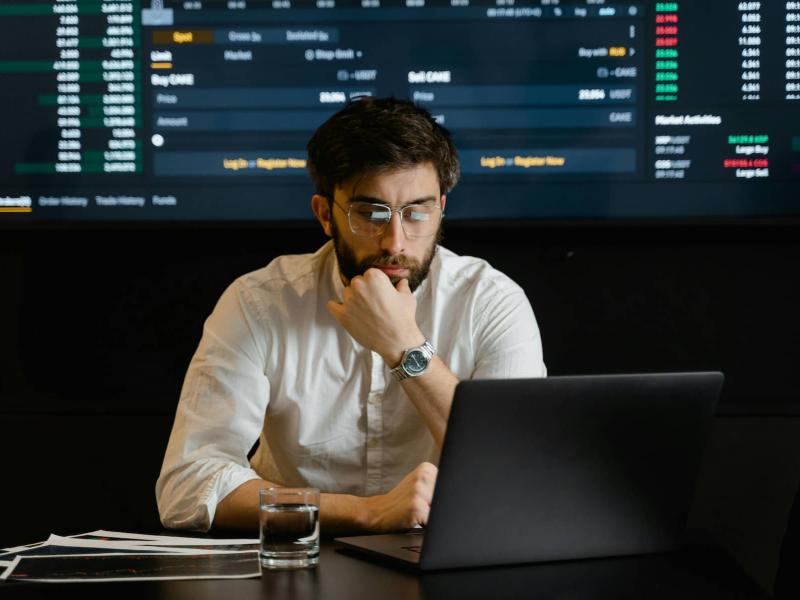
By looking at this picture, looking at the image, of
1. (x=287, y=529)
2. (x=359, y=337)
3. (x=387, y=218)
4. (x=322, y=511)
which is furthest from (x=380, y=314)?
(x=287, y=529)

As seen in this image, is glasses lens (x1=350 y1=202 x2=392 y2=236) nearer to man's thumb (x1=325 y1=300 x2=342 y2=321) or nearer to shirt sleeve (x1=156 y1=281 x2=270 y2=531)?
man's thumb (x1=325 y1=300 x2=342 y2=321)

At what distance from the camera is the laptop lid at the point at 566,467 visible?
1.10m

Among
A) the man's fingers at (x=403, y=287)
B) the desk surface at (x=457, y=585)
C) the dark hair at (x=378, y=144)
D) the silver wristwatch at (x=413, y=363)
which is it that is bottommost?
the desk surface at (x=457, y=585)

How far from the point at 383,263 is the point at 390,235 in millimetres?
66

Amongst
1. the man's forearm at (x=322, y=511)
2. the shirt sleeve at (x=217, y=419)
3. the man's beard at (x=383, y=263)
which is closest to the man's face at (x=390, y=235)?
the man's beard at (x=383, y=263)

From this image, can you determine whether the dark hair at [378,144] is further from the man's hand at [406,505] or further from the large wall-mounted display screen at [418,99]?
the man's hand at [406,505]

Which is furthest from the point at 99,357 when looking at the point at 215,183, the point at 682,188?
the point at 682,188

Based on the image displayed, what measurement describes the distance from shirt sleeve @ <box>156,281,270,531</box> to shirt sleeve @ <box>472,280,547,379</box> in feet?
1.31

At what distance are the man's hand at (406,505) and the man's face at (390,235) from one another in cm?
50

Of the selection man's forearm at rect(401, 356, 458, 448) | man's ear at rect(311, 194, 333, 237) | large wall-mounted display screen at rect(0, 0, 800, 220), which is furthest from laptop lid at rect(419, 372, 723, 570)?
large wall-mounted display screen at rect(0, 0, 800, 220)

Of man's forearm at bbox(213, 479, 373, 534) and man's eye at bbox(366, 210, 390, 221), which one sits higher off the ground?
man's eye at bbox(366, 210, 390, 221)

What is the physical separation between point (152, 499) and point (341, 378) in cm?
82

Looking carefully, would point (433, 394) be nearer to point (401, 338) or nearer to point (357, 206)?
point (401, 338)

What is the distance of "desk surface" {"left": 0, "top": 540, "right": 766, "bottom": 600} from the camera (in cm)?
104
